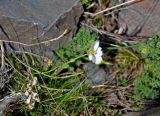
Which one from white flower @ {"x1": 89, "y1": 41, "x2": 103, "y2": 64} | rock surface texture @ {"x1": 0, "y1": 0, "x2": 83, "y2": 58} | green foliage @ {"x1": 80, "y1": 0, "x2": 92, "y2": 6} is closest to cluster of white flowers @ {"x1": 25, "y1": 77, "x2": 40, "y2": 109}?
rock surface texture @ {"x1": 0, "y1": 0, "x2": 83, "y2": 58}

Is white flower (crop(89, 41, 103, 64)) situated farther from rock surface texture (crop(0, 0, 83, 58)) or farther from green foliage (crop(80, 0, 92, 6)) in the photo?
green foliage (crop(80, 0, 92, 6))

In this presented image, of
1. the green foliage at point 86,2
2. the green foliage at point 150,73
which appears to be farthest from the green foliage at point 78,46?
the green foliage at point 150,73

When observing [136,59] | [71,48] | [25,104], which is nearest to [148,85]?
[136,59]

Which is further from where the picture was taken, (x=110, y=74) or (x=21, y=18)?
(x=110, y=74)

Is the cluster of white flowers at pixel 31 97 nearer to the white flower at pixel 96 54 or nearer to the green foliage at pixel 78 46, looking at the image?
the green foliage at pixel 78 46

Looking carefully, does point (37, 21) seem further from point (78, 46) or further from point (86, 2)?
point (86, 2)

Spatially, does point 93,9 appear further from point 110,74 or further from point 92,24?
point 110,74

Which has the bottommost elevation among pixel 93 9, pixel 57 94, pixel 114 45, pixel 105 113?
pixel 105 113
